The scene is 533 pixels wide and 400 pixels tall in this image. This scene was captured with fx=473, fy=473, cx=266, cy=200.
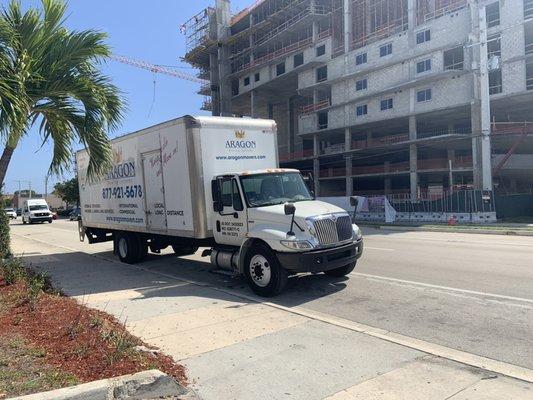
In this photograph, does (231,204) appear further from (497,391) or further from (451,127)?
(451,127)

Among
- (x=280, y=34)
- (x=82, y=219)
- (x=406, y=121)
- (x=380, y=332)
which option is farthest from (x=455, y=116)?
(x=380, y=332)

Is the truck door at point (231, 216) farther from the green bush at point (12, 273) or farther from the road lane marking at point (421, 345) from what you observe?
the green bush at point (12, 273)

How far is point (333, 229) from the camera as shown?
327 inches

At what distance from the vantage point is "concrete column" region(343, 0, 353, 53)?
54.5 m

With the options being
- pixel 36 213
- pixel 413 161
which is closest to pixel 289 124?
pixel 413 161

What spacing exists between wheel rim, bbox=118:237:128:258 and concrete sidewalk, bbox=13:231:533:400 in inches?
184

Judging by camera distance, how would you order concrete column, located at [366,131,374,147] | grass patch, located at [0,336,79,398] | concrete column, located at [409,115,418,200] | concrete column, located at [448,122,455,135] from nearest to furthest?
grass patch, located at [0,336,79,398]
concrete column, located at [409,115,418,200]
concrete column, located at [448,122,455,135]
concrete column, located at [366,131,374,147]

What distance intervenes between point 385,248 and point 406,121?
4106cm

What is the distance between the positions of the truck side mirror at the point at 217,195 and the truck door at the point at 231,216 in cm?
7

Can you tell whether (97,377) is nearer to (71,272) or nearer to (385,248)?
(71,272)

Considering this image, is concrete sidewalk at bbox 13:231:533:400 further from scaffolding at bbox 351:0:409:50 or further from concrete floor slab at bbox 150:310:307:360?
scaffolding at bbox 351:0:409:50

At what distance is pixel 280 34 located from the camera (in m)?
63.5

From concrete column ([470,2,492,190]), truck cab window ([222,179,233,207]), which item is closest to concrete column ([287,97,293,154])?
concrete column ([470,2,492,190])

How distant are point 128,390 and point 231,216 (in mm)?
5427
